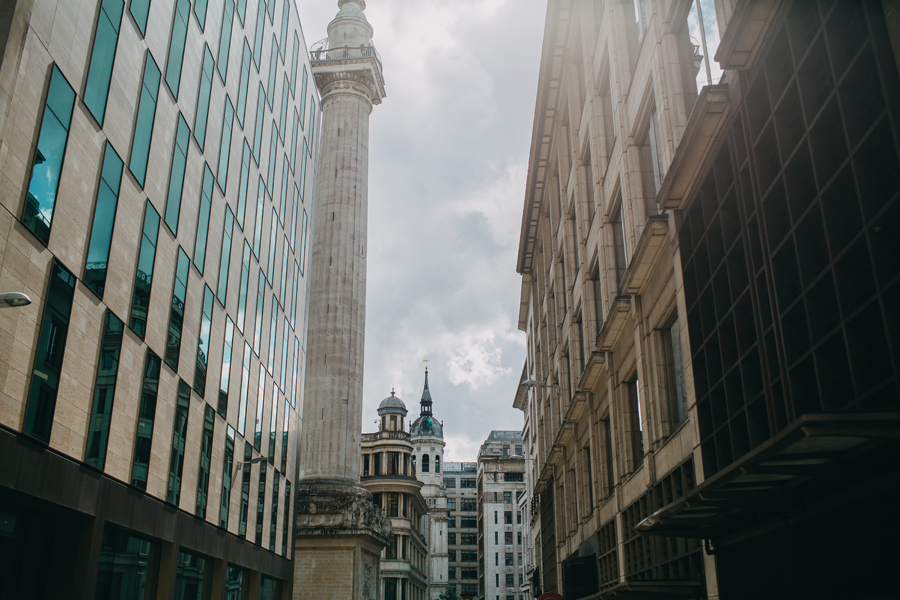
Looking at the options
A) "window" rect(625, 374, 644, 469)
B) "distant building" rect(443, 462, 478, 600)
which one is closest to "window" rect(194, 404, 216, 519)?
"window" rect(625, 374, 644, 469)

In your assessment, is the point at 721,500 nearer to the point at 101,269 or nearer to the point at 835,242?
the point at 835,242

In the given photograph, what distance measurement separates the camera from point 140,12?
2159 centimetres

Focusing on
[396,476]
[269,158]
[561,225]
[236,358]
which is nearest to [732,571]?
[236,358]

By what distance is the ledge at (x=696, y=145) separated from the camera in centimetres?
1432

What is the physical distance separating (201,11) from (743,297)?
21.5 metres

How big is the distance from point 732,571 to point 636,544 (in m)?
8.11

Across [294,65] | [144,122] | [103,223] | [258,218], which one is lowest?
[103,223]

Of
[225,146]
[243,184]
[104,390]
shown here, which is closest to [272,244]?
[243,184]

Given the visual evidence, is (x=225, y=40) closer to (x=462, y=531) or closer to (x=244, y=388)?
(x=244, y=388)

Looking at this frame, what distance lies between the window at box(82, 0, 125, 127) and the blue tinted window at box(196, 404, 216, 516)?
40.1 feet

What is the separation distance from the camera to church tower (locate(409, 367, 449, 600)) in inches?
5778

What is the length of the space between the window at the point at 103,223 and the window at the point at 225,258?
936 centimetres

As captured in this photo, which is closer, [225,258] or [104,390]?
[104,390]

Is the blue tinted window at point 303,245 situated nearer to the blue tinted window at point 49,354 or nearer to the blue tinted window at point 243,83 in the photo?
the blue tinted window at point 243,83
